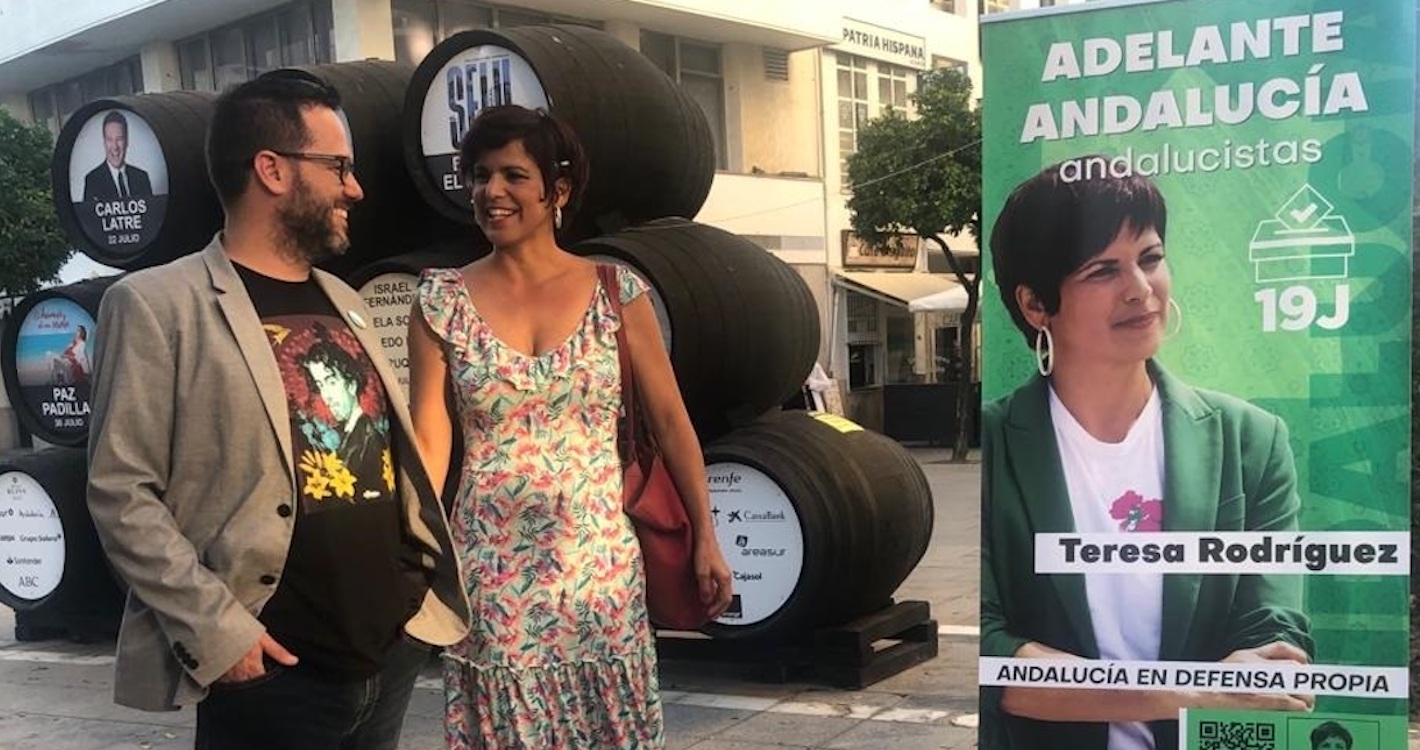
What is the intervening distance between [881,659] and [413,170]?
3.00 meters

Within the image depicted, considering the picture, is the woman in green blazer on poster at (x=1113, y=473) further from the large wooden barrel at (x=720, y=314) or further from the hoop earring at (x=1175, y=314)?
the large wooden barrel at (x=720, y=314)

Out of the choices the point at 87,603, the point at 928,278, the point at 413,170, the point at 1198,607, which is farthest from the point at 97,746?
the point at 928,278

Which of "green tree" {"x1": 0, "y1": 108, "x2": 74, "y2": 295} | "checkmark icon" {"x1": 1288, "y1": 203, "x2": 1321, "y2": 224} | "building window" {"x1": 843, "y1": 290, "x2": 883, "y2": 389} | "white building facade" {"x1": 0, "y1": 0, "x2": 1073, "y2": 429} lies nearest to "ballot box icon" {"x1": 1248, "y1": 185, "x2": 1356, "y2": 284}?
"checkmark icon" {"x1": 1288, "y1": 203, "x2": 1321, "y2": 224}

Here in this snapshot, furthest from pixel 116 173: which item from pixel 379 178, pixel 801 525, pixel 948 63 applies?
pixel 948 63

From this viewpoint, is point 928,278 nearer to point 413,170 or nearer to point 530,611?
point 413,170

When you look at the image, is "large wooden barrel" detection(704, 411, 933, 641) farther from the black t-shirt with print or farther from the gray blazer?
the gray blazer

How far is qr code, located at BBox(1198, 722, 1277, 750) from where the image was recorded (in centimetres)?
283

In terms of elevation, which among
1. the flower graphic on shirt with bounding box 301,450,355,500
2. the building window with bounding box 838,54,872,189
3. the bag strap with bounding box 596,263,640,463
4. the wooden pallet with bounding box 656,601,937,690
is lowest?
the wooden pallet with bounding box 656,601,937,690

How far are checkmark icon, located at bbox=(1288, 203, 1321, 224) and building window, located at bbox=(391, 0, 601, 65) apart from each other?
15.1 metres

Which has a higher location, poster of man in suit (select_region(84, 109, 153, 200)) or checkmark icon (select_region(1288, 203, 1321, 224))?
poster of man in suit (select_region(84, 109, 153, 200))

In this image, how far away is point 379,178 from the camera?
609cm

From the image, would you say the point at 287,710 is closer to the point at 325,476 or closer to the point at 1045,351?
the point at 325,476

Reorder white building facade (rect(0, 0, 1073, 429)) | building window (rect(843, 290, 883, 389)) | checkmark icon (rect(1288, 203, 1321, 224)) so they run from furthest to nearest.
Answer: building window (rect(843, 290, 883, 389)) < white building facade (rect(0, 0, 1073, 429)) < checkmark icon (rect(1288, 203, 1321, 224))

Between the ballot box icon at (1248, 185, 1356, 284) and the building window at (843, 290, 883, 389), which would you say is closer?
the ballot box icon at (1248, 185, 1356, 284)
